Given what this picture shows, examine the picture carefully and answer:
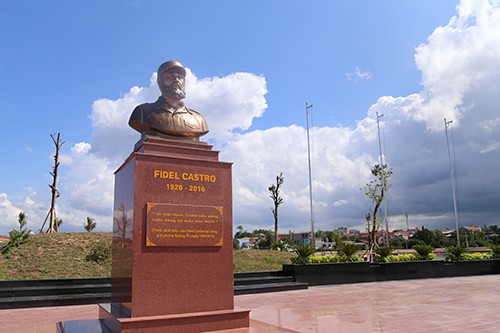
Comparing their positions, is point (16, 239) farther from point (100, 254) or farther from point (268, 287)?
point (268, 287)

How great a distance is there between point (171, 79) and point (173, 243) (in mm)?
2687

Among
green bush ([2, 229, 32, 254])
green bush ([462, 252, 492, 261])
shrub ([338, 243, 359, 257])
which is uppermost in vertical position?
green bush ([2, 229, 32, 254])

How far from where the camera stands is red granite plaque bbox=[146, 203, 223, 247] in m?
5.54

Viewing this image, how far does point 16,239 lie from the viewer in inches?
559

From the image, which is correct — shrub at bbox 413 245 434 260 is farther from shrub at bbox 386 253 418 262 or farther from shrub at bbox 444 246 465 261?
shrub at bbox 444 246 465 261

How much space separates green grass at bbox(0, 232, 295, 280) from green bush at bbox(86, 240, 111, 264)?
0.20 m

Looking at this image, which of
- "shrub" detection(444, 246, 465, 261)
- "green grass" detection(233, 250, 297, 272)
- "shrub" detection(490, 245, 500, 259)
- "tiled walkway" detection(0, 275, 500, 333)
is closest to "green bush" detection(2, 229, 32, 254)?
"tiled walkway" detection(0, 275, 500, 333)

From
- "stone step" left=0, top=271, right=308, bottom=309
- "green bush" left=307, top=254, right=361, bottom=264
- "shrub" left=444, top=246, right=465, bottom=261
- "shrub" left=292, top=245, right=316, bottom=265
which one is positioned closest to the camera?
"stone step" left=0, top=271, right=308, bottom=309

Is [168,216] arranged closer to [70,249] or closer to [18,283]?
[18,283]

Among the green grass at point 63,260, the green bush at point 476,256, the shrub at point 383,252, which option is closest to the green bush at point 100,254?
the green grass at point 63,260

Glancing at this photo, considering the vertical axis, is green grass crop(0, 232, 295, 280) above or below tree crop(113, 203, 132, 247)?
below

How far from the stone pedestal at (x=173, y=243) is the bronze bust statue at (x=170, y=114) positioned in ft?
0.80

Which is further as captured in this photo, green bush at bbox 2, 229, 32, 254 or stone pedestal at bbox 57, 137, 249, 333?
green bush at bbox 2, 229, 32, 254

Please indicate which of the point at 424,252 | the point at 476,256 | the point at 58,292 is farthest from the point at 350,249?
the point at 58,292
